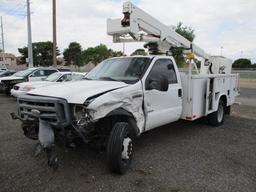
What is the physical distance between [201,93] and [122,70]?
2308 millimetres

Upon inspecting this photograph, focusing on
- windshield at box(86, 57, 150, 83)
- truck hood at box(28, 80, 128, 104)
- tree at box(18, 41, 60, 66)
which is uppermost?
tree at box(18, 41, 60, 66)

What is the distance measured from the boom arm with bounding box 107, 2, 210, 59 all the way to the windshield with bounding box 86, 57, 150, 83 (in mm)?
693

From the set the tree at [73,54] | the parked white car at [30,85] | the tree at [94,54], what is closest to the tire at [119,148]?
the parked white car at [30,85]

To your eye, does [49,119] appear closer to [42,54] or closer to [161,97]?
[161,97]

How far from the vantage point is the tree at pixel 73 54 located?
59.9 m

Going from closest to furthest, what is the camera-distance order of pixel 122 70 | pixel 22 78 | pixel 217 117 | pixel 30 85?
pixel 122 70 → pixel 217 117 → pixel 30 85 → pixel 22 78

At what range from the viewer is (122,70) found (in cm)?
508

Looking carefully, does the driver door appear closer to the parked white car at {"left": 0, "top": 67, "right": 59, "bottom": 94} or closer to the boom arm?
the boom arm

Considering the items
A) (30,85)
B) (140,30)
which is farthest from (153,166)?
(30,85)

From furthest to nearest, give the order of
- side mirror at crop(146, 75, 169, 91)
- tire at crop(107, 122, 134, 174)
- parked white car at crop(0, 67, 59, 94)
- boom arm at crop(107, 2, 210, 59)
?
parked white car at crop(0, 67, 59, 94), boom arm at crop(107, 2, 210, 59), side mirror at crop(146, 75, 169, 91), tire at crop(107, 122, 134, 174)

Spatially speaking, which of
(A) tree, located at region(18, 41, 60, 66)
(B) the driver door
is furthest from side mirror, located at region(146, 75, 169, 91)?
(A) tree, located at region(18, 41, 60, 66)

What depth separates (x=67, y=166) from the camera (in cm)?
429

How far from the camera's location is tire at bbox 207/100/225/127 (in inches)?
284

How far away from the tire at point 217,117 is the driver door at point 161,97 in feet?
6.25
